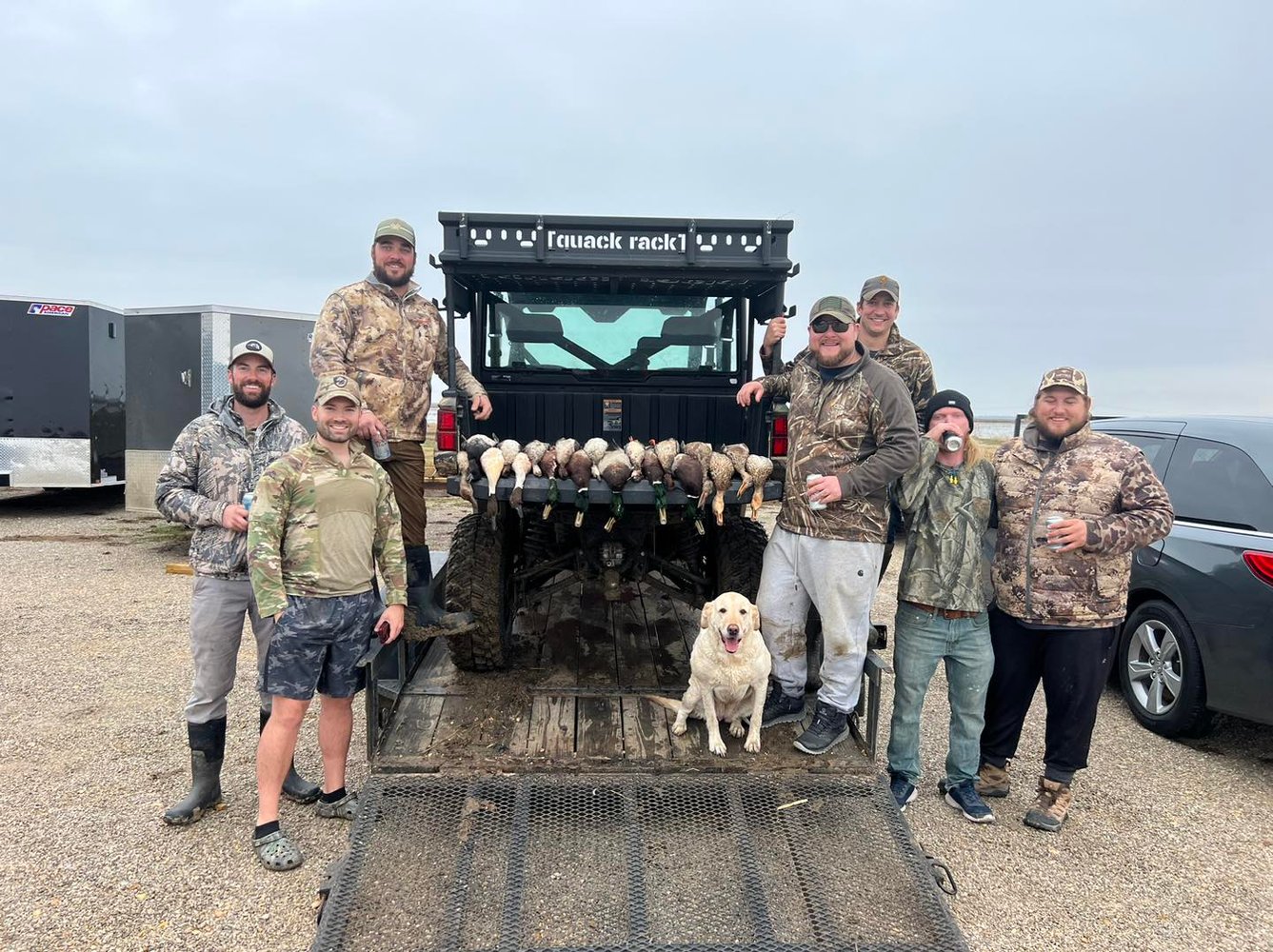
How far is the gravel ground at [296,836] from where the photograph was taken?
2.88 m

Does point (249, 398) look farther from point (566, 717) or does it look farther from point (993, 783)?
point (993, 783)

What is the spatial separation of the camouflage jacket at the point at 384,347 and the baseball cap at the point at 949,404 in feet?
9.06

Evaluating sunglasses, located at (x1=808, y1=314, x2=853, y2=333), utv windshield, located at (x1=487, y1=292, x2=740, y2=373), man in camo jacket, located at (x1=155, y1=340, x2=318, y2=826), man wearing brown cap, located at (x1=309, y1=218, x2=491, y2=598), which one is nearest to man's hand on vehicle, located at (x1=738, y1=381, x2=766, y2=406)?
sunglasses, located at (x1=808, y1=314, x2=853, y2=333)

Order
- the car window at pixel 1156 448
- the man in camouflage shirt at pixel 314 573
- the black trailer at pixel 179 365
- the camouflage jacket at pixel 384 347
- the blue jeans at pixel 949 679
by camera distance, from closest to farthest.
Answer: the man in camouflage shirt at pixel 314 573 → the blue jeans at pixel 949 679 → the camouflage jacket at pixel 384 347 → the car window at pixel 1156 448 → the black trailer at pixel 179 365

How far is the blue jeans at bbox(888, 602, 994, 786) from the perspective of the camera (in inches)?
141

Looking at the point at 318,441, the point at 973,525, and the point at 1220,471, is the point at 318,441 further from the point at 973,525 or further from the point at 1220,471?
the point at 1220,471

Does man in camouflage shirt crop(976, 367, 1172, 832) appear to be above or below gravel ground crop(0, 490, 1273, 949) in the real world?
above

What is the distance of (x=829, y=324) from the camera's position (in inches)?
138

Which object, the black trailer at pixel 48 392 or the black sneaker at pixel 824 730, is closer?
the black sneaker at pixel 824 730

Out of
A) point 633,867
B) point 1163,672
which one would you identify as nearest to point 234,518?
point 633,867

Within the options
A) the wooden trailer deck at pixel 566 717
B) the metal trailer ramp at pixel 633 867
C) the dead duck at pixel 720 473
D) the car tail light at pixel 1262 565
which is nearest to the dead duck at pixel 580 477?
the dead duck at pixel 720 473

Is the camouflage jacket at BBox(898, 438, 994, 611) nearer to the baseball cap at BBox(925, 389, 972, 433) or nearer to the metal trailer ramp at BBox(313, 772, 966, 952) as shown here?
the baseball cap at BBox(925, 389, 972, 433)

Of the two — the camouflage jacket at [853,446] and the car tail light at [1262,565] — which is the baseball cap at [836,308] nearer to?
the camouflage jacket at [853,446]

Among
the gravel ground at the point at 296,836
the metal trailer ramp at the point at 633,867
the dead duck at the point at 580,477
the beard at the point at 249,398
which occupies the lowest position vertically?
the gravel ground at the point at 296,836
